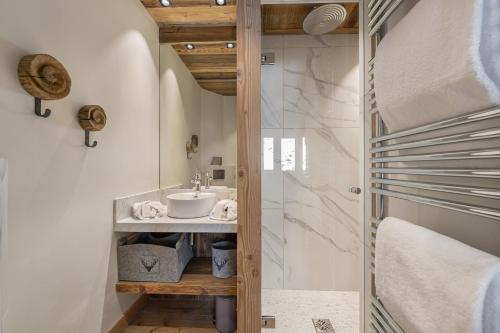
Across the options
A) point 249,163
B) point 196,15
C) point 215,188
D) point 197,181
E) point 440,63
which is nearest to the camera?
point 440,63

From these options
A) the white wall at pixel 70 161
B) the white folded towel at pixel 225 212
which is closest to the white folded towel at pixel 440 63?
the white folded towel at pixel 225 212

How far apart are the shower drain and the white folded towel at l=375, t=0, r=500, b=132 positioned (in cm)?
153

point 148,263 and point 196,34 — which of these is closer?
point 148,263

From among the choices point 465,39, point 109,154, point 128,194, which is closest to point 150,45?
point 109,154

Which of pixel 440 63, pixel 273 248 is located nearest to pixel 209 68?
pixel 273 248

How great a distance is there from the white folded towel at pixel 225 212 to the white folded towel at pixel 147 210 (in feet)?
1.28

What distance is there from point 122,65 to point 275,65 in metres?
1.24

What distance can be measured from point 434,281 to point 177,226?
1303 mm

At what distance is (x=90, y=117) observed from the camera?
124 centimetres

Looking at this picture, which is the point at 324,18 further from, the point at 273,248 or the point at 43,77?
the point at 273,248

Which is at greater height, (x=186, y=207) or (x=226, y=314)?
(x=186, y=207)

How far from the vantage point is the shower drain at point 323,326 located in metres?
1.71

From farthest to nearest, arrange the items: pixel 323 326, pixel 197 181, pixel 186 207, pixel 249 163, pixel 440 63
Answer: pixel 197 181 < pixel 323 326 < pixel 186 207 < pixel 249 163 < pixel 440 63

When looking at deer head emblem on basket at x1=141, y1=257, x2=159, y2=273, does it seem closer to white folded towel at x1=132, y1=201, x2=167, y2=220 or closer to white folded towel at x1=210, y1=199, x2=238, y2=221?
white folded towel at x1=132, y1=201, x2=167, y2=220
